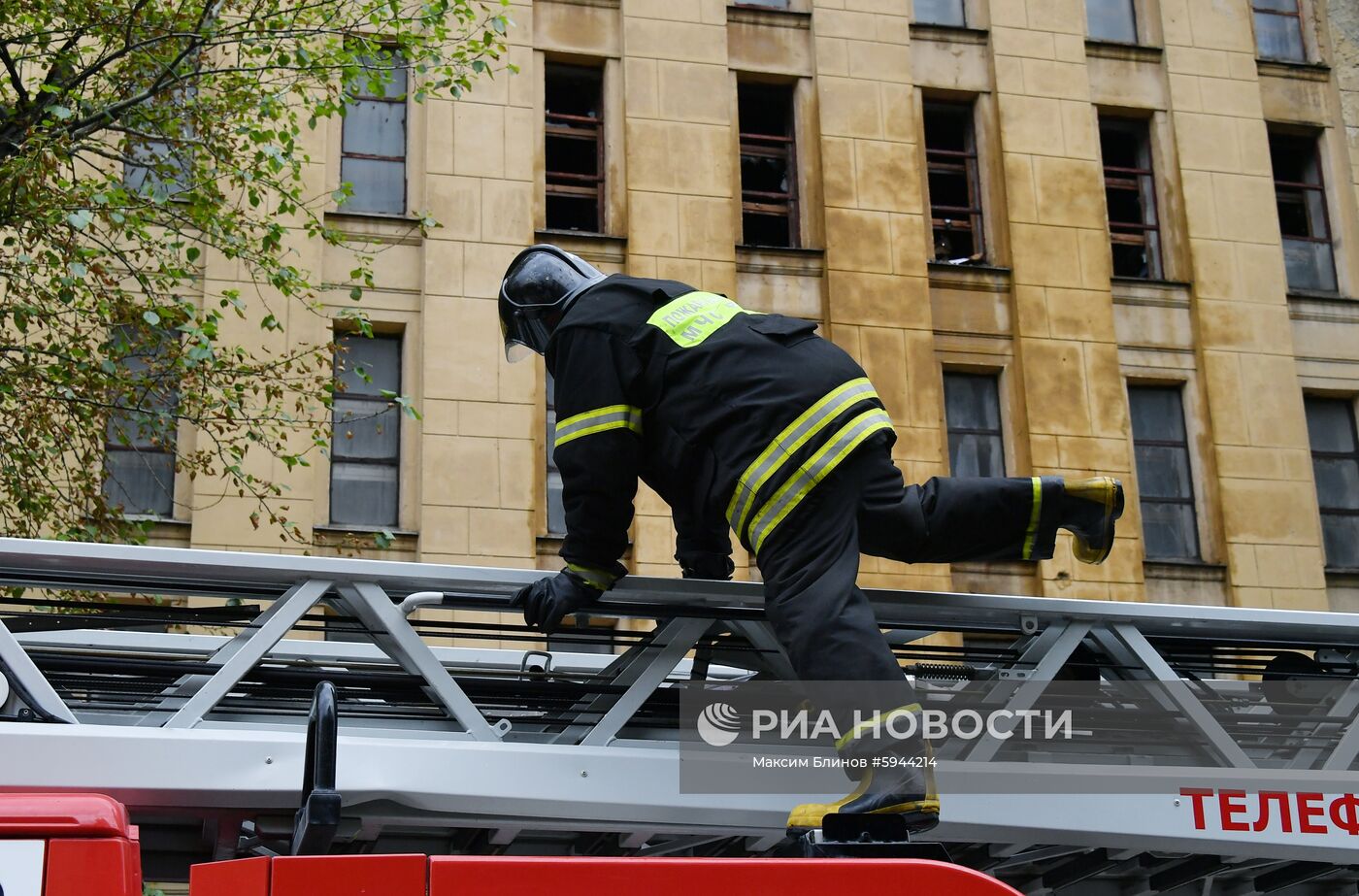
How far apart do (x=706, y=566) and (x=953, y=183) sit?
1564cm

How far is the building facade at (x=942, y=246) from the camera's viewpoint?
1695 cm

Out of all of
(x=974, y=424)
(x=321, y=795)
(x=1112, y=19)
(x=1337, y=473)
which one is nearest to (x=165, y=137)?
(x=321, y=795)

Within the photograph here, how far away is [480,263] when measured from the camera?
17.3 metres

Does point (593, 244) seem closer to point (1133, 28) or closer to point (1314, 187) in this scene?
point (1133, 28)

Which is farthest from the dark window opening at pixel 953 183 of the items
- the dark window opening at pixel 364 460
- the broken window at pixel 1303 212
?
the dark window opening at pixel 364 460

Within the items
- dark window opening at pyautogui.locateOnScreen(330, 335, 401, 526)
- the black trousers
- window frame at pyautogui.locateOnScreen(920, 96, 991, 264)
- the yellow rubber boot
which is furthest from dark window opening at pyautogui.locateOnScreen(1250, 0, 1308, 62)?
the black trousers

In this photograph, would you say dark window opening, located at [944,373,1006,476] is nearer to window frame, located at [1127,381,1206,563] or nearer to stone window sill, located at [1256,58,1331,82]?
window frame, located at [1127,381,1206,563]

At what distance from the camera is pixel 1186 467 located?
61.7ft

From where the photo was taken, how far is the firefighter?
3.93 metres

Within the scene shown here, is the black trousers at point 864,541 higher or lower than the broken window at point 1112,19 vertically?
lower

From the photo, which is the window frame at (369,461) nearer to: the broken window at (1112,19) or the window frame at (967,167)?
the window frame at (967,167)

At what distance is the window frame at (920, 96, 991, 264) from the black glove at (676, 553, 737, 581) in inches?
579

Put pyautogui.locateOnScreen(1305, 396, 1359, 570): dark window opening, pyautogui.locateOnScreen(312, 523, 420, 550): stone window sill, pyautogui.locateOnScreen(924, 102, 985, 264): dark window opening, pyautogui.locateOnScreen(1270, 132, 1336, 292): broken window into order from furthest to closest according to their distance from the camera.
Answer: pyautogui.locateOnScreen(1270, 132, 1336, 292): broken window
pyautogui.locateOnScreen(924, 102, 985, 264): dark window opening
pyautogui.locateOnScreen(1305, 396, 1359, 570): dark window opening
pyautogui.locateOnScreen(312, 523, 420, 550): stone window sill

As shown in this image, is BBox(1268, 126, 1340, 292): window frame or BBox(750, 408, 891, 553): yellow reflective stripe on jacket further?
BBox(1268, 126, 1340, 292): window frame
